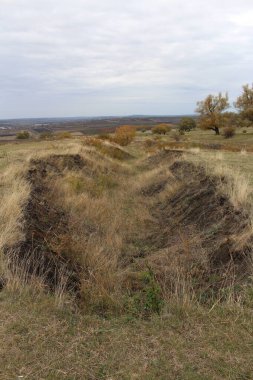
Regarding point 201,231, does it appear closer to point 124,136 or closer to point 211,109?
point 124,136

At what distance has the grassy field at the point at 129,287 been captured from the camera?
137 inches

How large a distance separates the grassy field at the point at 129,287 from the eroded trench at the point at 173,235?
4cm

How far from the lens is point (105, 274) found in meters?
5.73

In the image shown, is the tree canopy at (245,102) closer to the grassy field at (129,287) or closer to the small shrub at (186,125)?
the small shrub at (186,125)

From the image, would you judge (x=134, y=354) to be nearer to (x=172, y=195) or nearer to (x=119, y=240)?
(x=119, y=240)

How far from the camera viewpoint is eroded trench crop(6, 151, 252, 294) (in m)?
5.91

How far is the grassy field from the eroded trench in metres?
0.04

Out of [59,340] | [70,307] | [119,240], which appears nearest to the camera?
[59,340]

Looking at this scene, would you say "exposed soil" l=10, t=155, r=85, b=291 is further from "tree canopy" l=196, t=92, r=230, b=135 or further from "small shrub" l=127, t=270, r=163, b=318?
"tree canopy" l=196, t=92, r=230, b=135

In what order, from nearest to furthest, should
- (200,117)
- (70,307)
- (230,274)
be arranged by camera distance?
(70,307), (230,274), (200,117)

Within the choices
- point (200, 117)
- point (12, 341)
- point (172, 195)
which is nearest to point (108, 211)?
point (172, 195)

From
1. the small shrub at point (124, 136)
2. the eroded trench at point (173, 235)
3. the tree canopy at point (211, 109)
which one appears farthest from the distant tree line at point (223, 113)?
the eroded trench at point (173, 235)

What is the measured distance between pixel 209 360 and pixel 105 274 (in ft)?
8.23

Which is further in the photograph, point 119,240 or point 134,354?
point 119,240
